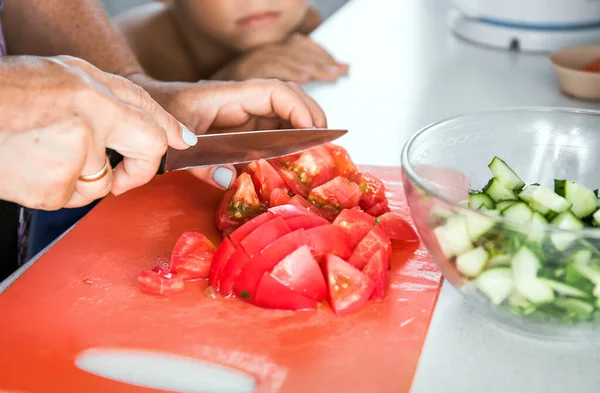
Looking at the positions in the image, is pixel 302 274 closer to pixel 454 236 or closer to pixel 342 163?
pixel 454 236

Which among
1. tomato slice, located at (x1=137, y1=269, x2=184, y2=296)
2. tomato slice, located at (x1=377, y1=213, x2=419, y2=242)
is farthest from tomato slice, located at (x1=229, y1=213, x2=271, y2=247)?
tomato slice, located at (x1=377, y1=213, x2=419, y2=242)

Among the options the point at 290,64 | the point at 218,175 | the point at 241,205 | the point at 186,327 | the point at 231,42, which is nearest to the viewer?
the point at 186,327

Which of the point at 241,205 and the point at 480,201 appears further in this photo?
the point at 241,205

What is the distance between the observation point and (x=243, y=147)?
4.28ft

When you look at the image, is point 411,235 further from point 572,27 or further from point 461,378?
point 572,27

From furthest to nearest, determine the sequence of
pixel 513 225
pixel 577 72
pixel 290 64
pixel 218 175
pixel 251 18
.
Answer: pixel 251 18 → pixel 290 64 → pixel 577 72 → pixel 218 175 → pixel 513 225

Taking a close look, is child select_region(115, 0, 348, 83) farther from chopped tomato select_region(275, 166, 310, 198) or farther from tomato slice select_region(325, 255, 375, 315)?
tomato slice select_region(325, 255, 375, 315)

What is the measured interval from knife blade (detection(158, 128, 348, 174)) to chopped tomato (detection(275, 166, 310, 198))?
0.14 feet

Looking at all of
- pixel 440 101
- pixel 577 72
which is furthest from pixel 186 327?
pixel 577 72

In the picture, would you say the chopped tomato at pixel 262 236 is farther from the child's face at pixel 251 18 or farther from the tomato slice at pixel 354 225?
the child's face at pixel 251 18

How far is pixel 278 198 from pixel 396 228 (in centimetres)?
21

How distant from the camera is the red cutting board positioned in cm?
95

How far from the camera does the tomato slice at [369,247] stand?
1112 millimetres

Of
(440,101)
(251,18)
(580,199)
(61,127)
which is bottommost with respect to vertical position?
(440,101)
